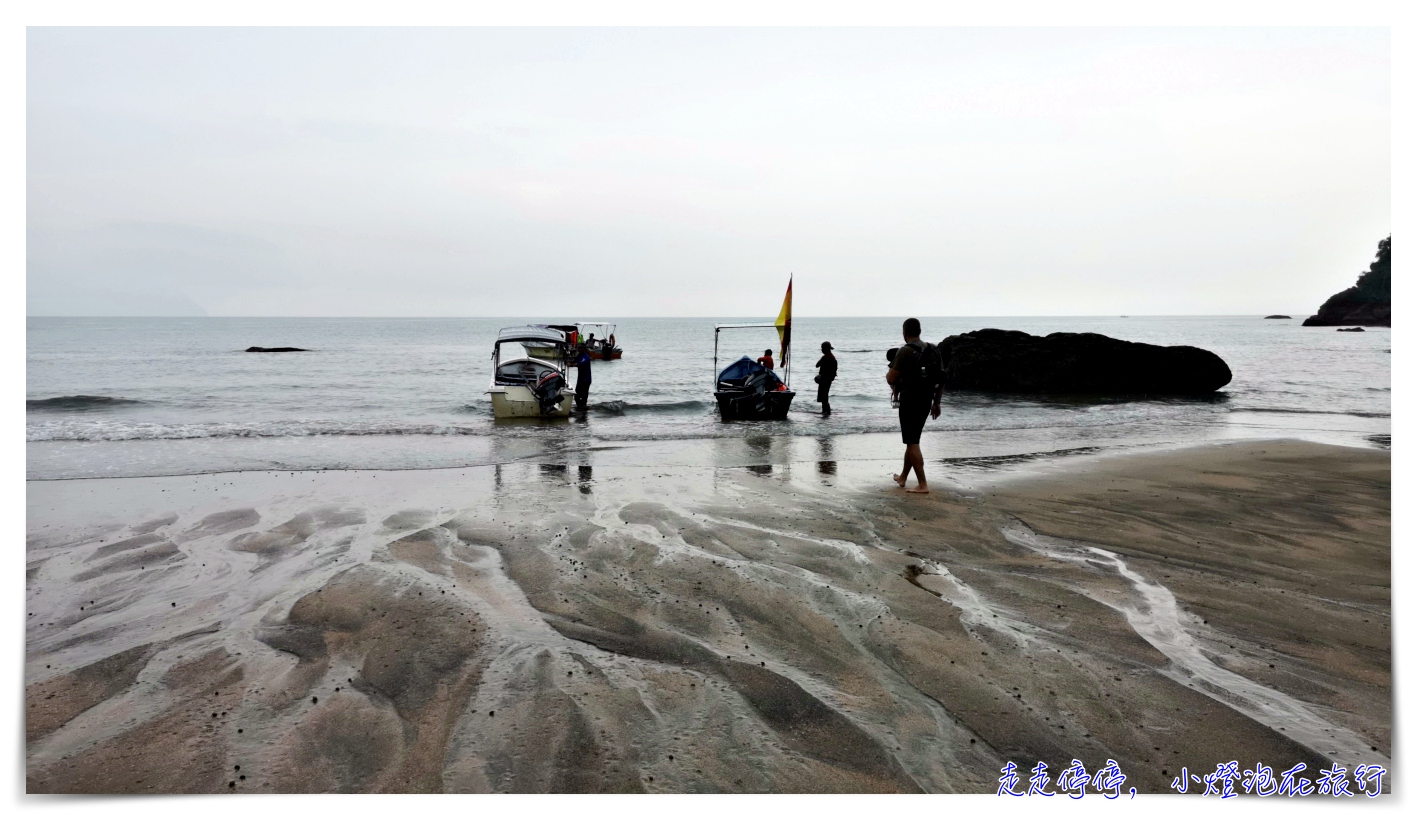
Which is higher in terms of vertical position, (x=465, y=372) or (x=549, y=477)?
(x=465, y=372)

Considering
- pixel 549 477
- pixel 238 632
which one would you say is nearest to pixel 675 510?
pixel 549 477

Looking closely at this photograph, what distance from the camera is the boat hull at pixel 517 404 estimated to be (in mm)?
19203

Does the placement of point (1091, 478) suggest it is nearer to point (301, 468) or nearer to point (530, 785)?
point (530, 785)

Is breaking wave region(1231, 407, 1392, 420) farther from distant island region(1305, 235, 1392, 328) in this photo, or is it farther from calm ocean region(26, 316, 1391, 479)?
distant island region(1305, 235, 1392, 328)

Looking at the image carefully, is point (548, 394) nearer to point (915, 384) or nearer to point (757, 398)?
point (757, 398)

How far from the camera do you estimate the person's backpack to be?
8.58m

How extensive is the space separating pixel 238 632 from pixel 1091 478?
9.36 m

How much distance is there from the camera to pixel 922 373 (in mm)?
8602

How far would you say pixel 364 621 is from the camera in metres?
4.75

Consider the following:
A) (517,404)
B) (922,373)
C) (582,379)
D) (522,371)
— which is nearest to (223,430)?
(517,404)

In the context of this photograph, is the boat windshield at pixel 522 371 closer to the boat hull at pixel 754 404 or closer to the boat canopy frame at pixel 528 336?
the boat canopy frame at pixel 528 336

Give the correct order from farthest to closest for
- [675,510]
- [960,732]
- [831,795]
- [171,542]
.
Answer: [675,510]
[171,542]
[960,732]
[831,795]

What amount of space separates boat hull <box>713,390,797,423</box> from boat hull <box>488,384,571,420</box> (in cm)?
396

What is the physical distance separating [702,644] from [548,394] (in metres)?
15.5
